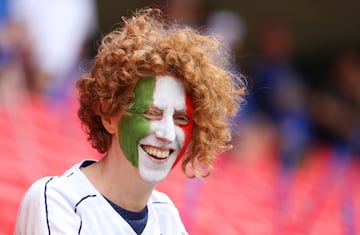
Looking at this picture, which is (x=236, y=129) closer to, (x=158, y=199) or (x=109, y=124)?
(x=158, y=199)

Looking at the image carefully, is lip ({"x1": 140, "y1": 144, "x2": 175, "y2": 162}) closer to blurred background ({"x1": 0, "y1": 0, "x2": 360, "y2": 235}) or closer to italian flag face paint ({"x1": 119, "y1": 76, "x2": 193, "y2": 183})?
italian flag face paint ({"x1": 119, "y1": 76, "x2": 193, "y2": 183})

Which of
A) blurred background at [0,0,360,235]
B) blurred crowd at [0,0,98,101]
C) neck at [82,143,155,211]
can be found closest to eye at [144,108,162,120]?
neck at [82,143,155,211]

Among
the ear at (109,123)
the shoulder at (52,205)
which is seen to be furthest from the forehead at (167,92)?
the shoulder at (52,205)

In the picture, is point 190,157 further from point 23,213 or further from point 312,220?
point 312,220

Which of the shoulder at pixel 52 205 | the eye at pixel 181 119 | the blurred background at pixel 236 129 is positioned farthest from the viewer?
the blurred background at pixel 236 129

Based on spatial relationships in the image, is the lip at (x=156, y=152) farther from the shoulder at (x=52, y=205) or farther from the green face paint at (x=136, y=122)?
the shoulder at (x=52, y=205)

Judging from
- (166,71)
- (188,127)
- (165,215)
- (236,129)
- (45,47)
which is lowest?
(45,47)

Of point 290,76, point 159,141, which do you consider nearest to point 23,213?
point 159,141

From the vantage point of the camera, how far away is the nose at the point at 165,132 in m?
2.09

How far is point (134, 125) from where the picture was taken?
2102 mm

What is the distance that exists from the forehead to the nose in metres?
0.04

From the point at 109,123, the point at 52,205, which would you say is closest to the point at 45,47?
the point at 109,123

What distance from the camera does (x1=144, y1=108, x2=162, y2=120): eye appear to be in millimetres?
2100

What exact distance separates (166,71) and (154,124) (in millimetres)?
114
